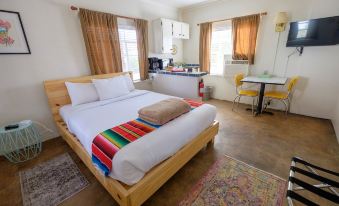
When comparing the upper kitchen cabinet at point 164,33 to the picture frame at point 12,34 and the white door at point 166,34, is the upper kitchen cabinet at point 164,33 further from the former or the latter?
the picture frame at point 12,34

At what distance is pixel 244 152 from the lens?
2.16 meters

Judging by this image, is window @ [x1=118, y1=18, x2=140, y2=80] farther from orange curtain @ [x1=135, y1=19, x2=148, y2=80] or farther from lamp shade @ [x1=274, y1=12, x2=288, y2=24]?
lamp shade @ [x1=274, y1=12, x2=288, y2=24]

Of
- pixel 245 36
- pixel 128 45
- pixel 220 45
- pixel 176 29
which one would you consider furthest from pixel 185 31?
pixel 128 45

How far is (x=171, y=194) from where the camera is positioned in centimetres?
155

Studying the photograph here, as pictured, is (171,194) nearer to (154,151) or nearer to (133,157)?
(154,151)

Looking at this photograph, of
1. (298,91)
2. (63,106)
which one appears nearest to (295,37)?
(298,91)

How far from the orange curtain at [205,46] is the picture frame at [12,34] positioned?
3713 millimetres

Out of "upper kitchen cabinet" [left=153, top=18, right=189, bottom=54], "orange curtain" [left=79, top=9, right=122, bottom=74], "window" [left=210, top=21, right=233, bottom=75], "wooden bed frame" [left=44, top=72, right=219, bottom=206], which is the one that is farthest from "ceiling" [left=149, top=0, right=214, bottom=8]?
"wooden bed frame" [left=44, top=72, right=219, bottom=206]

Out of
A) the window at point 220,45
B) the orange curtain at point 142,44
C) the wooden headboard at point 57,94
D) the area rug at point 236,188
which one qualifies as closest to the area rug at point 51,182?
the wooden headboard at point 57,94

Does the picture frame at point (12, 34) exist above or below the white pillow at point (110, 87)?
above

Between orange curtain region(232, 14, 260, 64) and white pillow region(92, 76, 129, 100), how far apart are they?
2.83m

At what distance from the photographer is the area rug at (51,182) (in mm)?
1537

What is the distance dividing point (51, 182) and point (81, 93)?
4.19 feet

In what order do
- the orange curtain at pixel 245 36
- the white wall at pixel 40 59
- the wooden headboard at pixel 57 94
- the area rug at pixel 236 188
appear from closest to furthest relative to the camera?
1. the area rug at pixel 236 188
2. the white wall at pixel 40 59
3. the wooden headboard at pixel 57 94
4. the orange curtain at pixel 245 36
